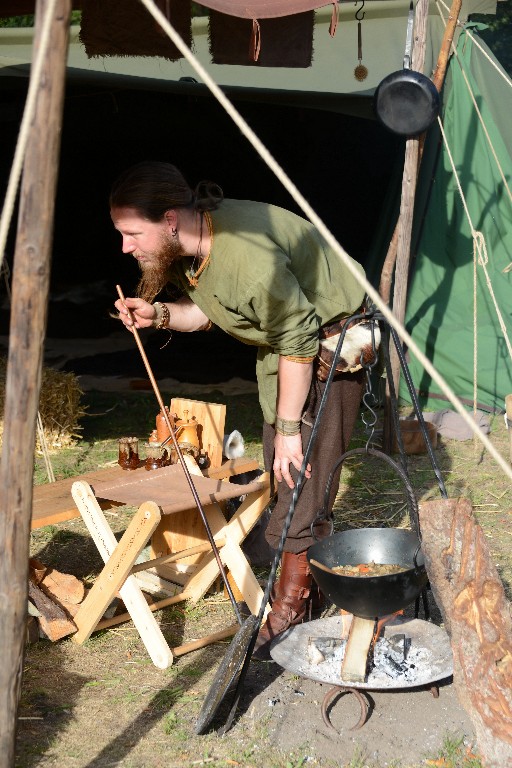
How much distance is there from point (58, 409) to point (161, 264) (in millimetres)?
3317

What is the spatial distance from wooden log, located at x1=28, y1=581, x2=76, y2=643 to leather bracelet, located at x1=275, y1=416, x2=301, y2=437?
40.1 inches

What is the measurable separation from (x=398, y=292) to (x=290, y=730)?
3.02 metres

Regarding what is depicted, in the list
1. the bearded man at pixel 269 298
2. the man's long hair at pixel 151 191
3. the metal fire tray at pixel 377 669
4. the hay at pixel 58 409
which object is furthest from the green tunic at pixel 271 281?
the hay at pixel 58 409

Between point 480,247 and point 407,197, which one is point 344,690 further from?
point 480,247

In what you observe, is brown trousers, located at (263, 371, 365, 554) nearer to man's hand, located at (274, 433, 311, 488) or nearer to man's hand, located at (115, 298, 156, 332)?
man's hand, located at (274, 433, 311, 488)

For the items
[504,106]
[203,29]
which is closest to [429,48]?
[504,106]

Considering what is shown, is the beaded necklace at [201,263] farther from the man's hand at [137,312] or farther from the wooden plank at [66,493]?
the wooden plank at [66,493]

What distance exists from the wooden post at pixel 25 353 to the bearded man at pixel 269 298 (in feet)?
2.41

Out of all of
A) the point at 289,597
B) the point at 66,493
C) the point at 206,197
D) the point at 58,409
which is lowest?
the point at 58,409

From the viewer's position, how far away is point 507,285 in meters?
6.29

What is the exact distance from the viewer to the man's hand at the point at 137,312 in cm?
312

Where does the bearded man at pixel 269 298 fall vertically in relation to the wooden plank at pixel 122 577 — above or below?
above

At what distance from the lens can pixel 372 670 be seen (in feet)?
9.34

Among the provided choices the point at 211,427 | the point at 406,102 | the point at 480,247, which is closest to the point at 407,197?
the point at 406,102
